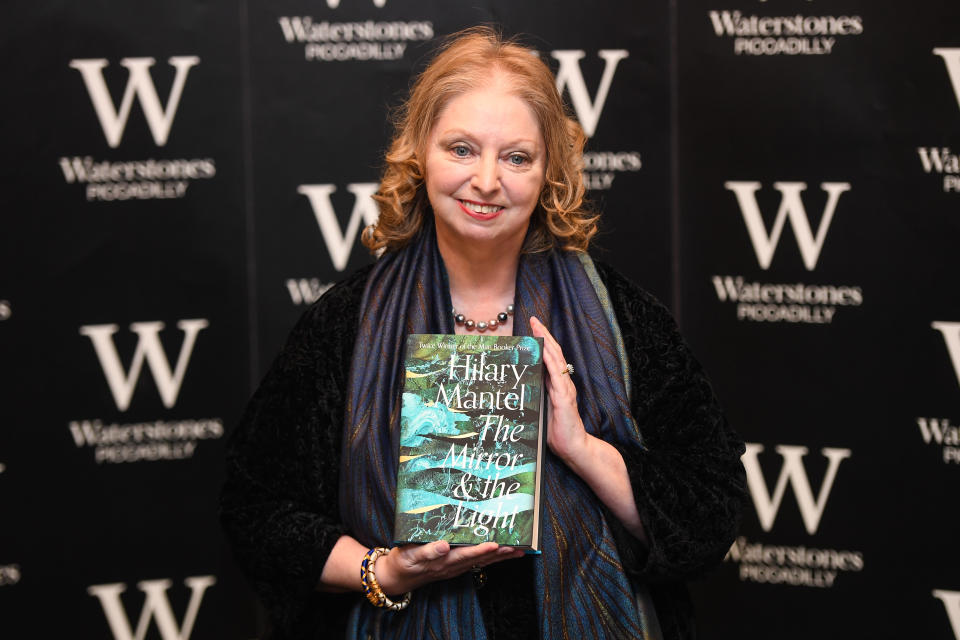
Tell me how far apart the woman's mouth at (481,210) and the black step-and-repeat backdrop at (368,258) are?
125cm

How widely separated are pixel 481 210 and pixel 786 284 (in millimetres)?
1590

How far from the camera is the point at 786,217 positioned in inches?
123

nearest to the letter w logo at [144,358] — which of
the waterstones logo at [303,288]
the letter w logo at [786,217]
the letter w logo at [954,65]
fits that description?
the waterstones logo at [303,288]

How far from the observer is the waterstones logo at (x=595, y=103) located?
320 cm

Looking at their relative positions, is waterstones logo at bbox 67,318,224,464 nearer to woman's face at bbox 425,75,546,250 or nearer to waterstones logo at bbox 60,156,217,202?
waterstones logo at bbox 60,156,217,202

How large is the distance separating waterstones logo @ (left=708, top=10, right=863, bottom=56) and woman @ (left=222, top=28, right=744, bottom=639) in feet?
4.26

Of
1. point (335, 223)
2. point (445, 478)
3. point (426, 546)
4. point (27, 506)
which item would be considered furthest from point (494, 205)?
point (27, 506)

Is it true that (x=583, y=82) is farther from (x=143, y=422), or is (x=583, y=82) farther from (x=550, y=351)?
(x=143, y=422)

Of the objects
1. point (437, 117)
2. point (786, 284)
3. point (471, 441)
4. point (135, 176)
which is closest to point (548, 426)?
point (471, 441)

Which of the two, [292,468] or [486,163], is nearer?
[486,163]

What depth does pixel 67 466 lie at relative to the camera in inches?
122

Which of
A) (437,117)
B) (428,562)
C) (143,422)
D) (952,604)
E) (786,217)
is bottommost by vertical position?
(952,604)

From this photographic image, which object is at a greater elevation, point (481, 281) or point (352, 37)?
point (352, 37)

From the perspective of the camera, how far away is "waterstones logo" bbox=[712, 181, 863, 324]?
10.1ft
